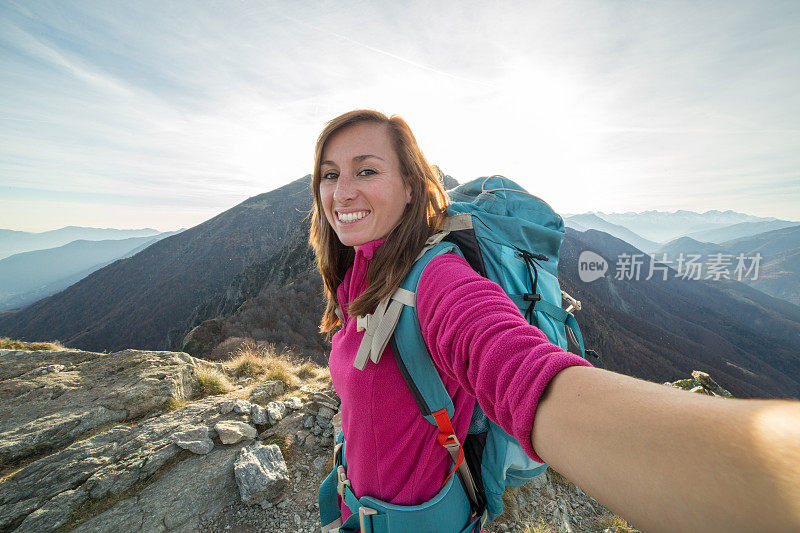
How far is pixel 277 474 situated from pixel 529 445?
13.5 feet

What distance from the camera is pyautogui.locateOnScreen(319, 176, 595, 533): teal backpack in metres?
1.30

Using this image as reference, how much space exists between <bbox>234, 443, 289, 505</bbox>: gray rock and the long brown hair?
2729 millimetres

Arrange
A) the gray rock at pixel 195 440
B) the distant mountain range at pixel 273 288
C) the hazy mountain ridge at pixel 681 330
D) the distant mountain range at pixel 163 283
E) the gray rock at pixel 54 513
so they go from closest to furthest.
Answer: the gray rock at pixel 54 513 < the gray rock at pixel 195 440 < the distant mountain range at pixel 273 288 < the hazy mountain ridge at pixel 681 330 < the distant mountain range at pixel 163 283

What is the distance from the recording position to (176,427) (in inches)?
169

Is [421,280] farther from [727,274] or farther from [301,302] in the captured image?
[727,274]

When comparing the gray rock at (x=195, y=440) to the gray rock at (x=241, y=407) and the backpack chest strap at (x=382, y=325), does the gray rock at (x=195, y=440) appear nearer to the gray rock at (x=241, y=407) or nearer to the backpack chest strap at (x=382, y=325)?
the gray rock at (x=241, y=407)

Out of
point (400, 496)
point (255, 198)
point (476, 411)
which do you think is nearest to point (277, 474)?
point (400, 496)

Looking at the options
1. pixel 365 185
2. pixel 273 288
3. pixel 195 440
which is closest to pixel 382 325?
pixel 365 185

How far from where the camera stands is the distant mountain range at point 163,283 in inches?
2692

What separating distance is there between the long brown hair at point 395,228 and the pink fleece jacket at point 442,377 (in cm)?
17

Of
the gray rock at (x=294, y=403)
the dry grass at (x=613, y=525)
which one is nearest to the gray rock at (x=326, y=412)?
the gray rock at (x=294, y=403)

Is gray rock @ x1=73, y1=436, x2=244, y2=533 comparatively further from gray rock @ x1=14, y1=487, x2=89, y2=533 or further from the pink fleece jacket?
the pink fleece jacket

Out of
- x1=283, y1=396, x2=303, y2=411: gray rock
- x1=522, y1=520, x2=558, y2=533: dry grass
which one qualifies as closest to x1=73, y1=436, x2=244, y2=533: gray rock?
x1=283, y1=396, x2=303, y2=411: gray rock

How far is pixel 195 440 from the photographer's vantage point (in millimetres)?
4023
